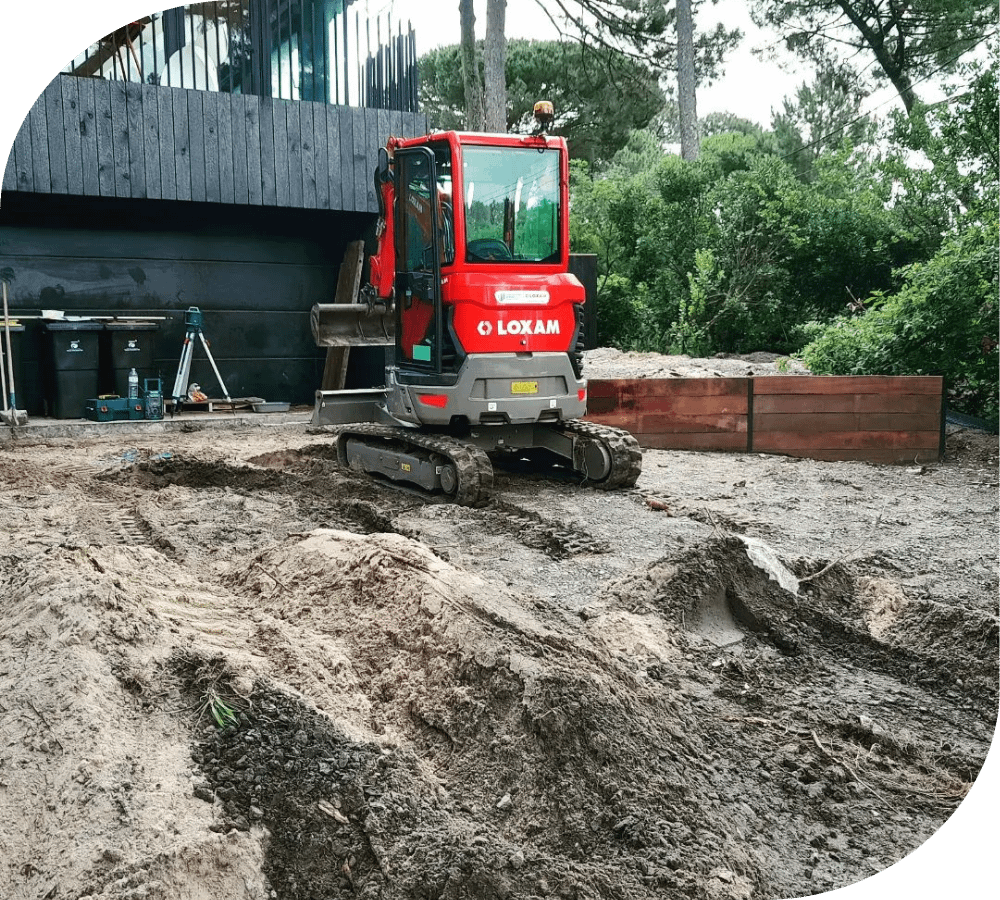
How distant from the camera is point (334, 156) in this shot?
12.5m

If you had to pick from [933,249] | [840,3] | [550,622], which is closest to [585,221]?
[840,3]

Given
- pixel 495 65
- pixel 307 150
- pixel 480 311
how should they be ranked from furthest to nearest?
pixel 495 65 → pixel 307 150 → pixel 480 311

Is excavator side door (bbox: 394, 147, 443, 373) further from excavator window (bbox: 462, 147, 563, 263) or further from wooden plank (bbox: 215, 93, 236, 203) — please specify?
wooden plank (bbox: 215, 93, 236, 203)

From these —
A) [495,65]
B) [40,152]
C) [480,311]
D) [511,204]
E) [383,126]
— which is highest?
[495,65]

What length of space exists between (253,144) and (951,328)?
8.29 m

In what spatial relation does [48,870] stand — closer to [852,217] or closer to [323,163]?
[323,163]

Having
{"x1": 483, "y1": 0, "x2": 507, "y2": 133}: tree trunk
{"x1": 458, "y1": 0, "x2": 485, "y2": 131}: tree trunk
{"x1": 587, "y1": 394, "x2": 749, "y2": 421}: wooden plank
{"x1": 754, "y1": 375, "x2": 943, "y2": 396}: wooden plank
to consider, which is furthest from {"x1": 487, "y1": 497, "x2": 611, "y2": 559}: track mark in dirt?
{"x1": 458, "y1": 0, "x2": 485, "y2": 131}: tree trunk

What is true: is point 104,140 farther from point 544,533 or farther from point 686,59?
point 686,59

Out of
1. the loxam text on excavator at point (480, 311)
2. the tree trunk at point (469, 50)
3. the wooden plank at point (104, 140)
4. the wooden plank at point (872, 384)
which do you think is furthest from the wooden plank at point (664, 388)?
the tree trunk at point (469, 50)

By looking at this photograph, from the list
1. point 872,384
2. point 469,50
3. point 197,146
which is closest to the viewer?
point 872,384

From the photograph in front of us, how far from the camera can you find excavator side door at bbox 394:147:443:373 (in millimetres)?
7730

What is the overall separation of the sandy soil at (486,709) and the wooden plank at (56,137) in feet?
19.4

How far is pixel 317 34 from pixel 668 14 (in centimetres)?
1089

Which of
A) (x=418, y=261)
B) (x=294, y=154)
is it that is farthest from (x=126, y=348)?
(x=418, y=261)
